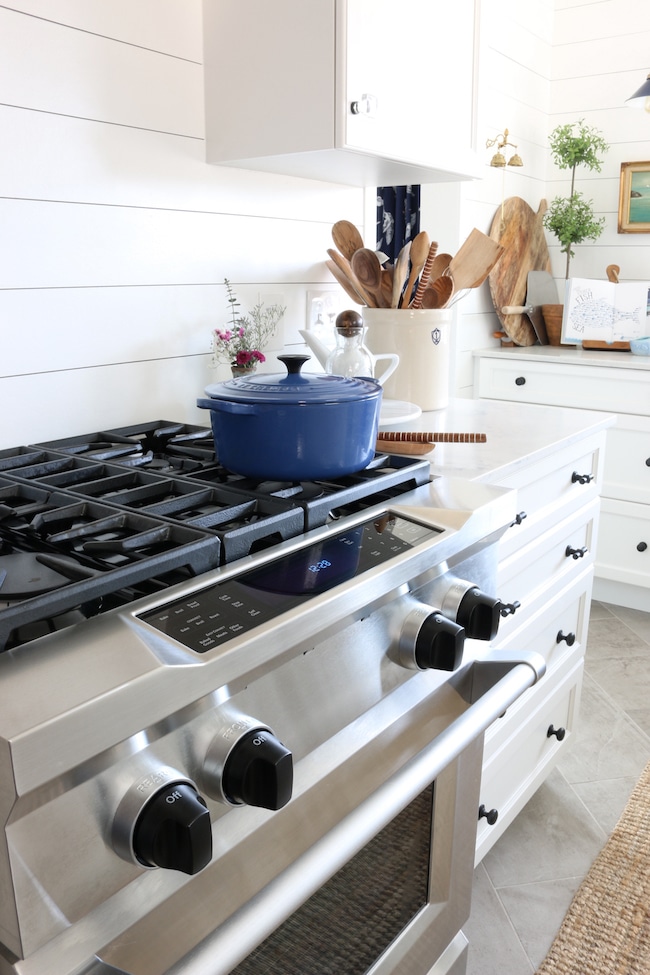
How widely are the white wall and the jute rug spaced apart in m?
1.26

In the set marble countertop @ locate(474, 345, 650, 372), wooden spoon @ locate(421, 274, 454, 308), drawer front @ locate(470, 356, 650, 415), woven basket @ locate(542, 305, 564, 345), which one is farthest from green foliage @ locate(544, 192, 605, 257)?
wooden spoon @ locate(421, 274, 454, 308)

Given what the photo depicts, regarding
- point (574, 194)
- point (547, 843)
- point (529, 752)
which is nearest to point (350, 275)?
point (529, 752)

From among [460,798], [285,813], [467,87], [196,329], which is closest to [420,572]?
[285,813]

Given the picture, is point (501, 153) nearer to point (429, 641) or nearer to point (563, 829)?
point (563, 829)

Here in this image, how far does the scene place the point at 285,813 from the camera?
760mm

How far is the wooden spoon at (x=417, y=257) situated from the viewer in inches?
66.4

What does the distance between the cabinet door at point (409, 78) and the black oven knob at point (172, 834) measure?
3.58 ft

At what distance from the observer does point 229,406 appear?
3.21 ft

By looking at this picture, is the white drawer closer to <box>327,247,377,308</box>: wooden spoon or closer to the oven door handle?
the oven door handle

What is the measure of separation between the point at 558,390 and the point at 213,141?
183 centimetres

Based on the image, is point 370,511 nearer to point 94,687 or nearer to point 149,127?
point 94,687

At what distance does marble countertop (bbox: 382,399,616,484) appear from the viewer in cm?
129

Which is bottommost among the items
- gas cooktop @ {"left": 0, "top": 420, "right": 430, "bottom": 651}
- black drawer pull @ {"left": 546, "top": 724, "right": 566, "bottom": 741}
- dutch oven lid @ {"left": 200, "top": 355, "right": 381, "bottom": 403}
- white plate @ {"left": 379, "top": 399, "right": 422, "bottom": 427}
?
black drawer pull @ {"left": 546, "top": 724, "right": 566, "bottom": 741}

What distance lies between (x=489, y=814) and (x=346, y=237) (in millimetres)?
1199
